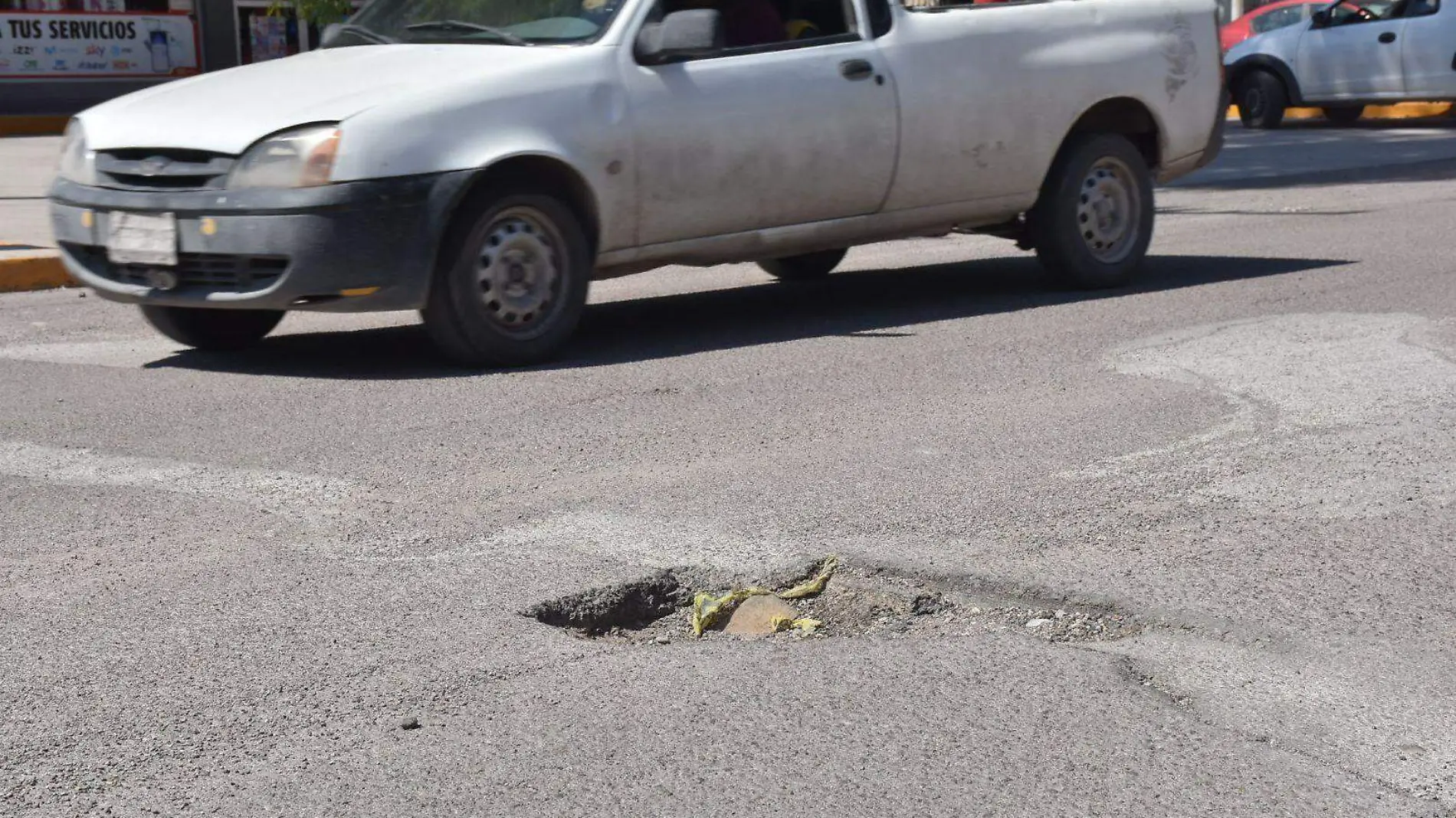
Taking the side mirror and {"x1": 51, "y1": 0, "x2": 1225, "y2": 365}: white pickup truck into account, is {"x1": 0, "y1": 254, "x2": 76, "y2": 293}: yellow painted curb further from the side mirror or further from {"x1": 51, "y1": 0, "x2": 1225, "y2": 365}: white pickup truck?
the side mirror

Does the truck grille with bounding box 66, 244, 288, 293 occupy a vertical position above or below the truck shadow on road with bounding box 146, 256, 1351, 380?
above

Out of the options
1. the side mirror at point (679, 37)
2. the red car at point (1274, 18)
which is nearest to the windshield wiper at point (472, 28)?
the side mirror at point (679, 37)

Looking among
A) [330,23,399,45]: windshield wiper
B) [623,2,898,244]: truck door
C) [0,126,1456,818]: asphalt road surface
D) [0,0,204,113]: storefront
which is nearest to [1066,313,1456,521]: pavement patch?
[0,126,1456,818]: asphalt road surface

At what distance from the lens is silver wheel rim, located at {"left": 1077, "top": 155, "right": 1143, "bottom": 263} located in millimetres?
8469

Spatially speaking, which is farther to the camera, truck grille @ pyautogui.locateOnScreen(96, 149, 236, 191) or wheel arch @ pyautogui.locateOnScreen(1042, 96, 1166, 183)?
wheel arch @ pyautogui.locateOnScreen(1042, 96, 1166, 183)

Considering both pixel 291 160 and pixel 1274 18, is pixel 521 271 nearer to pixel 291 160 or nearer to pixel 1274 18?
pixel 291 160

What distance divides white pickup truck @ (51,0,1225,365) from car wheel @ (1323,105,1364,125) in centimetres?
1445

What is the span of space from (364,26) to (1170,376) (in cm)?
358

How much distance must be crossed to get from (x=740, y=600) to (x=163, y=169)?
11.2 ft

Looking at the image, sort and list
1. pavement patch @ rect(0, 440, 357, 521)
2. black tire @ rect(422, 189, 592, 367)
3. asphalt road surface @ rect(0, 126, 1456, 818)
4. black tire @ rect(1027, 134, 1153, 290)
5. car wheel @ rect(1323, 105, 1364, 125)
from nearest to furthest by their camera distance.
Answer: asphalt road surface @ rect(0, 126, 1456, 818) < pavement patch @ rect(0, 440, 357, 521) < black tire @ rect(422, 189, 592, 367) < black tire @ rect(1027, 134, 1153, 290) < car wheel @ rect(1323, 105, 1364, 125)

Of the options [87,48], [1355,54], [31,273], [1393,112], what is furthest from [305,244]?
[87,48]

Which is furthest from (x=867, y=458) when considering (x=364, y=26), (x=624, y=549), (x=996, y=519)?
(x=364, y=26)

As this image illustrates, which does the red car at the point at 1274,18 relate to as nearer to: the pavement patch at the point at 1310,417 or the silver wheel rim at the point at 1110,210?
the silver wheel rim at the point at 1110,210

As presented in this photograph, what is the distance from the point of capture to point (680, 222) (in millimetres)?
7094
